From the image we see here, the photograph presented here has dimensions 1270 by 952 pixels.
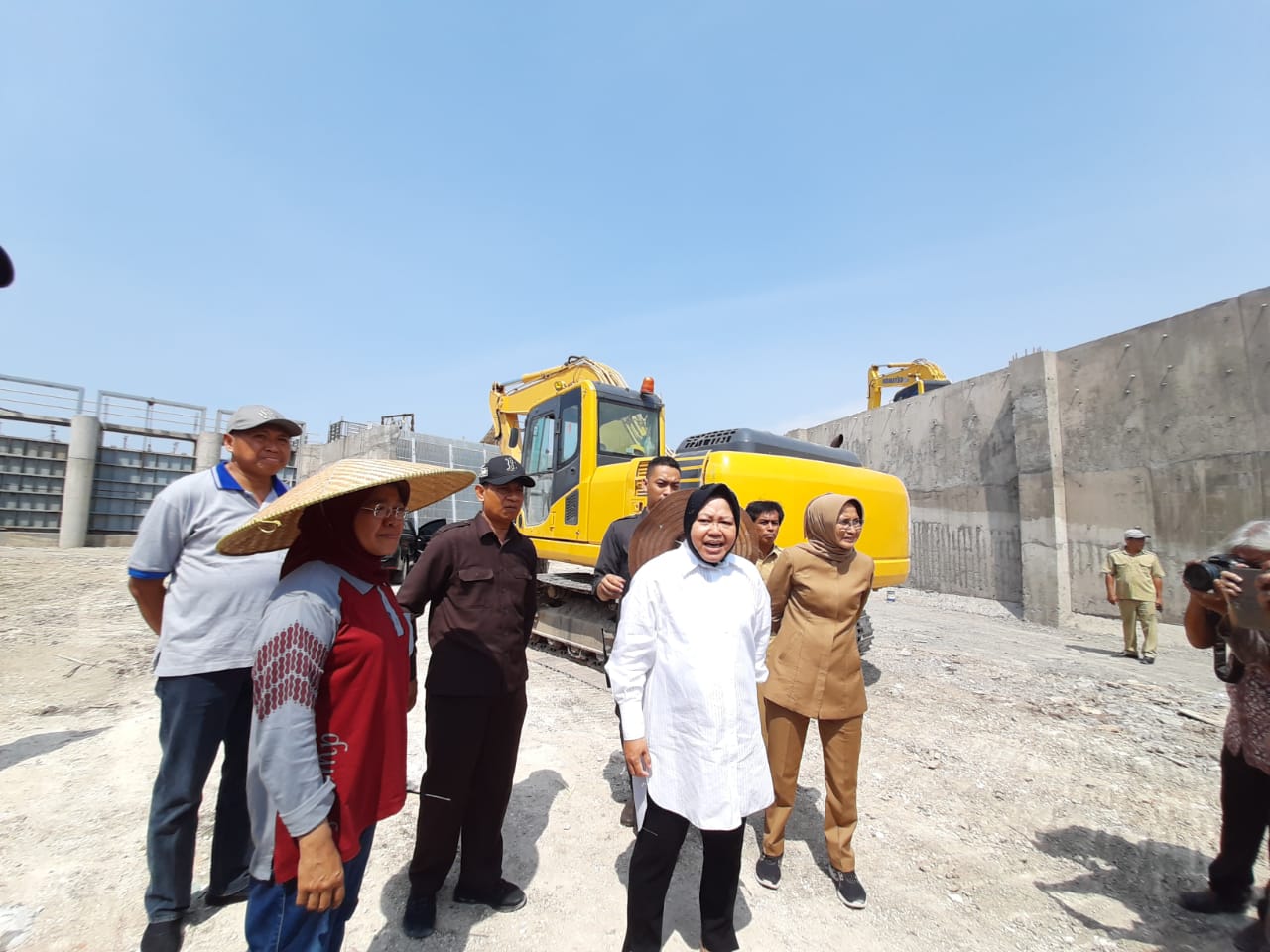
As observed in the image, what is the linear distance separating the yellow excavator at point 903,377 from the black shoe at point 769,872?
16585mm

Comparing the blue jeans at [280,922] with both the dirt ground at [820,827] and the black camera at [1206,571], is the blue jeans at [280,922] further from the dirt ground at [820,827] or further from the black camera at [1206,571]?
the black camera at [1206,571]

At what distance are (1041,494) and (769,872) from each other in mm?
10911

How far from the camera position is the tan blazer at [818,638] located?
2.70 metres

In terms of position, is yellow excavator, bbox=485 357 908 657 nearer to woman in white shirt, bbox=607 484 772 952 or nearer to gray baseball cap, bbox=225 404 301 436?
woman in white shirt, bbox=607 484 772 952

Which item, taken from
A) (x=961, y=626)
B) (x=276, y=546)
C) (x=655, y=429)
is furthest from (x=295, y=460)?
(x=276, y=546)

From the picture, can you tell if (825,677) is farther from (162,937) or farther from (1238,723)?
(162,937)

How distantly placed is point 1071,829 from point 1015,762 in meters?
0.87

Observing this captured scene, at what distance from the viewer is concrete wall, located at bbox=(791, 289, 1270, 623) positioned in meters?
8.95

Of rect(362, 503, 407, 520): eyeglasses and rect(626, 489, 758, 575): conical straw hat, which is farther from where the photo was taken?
rect(626, 489, 758, 575): conical straw hat

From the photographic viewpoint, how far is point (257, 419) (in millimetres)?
2371

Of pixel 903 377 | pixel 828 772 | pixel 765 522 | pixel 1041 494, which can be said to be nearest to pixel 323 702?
pixel 828 772

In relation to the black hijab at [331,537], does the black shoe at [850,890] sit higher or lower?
lower

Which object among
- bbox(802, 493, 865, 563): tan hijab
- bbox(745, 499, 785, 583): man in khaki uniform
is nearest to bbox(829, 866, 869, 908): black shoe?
bbox(802, 493, 865, 563): tan hijab

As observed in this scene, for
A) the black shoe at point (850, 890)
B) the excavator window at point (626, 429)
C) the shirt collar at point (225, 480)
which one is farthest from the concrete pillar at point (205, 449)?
the black shoe at point (850, 890)
